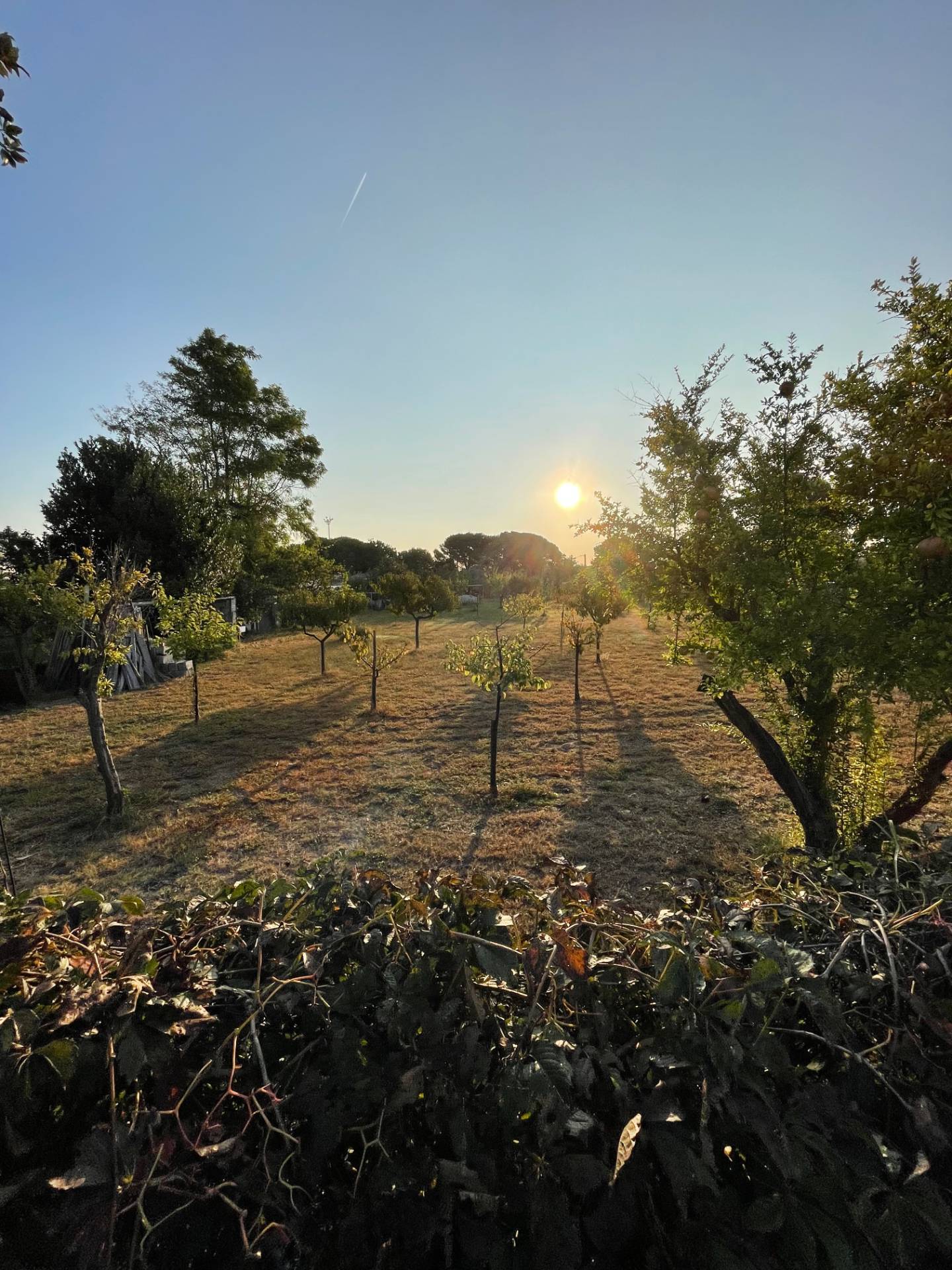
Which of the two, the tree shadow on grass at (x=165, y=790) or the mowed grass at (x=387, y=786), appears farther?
the tree shadow on grass at (x=165, y=790)

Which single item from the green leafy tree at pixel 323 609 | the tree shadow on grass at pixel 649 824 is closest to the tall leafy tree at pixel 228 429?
the green leafy tree at pixel 323 609

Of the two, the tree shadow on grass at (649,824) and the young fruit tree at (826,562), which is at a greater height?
the young fruit tree at (826,562)

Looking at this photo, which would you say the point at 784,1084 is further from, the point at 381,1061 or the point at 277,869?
the point at 277,869

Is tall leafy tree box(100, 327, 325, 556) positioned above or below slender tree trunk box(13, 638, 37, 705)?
above

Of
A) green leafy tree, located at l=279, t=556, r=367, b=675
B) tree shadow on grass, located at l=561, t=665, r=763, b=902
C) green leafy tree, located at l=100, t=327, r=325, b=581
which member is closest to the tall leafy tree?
green leafy tree, located at l=100, t=327, r=325, b=581

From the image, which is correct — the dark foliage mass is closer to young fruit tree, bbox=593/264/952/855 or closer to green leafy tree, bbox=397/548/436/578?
young fruit tree, bbox=593/264/952/855

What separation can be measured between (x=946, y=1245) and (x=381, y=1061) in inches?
26.5

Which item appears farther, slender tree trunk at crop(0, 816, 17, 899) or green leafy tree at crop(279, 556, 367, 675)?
green leafy tree at crop(279, 556, 367, 675)

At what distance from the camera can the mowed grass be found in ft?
15.8

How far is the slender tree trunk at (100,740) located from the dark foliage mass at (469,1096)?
549 centimetres

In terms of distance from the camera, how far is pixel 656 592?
13.6 ft

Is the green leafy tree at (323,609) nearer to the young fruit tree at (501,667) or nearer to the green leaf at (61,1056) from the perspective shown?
the young fruit tree at (501,667)

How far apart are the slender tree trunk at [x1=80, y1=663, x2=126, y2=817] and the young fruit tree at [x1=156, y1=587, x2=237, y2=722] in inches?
131

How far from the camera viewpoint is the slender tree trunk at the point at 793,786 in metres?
3.93
